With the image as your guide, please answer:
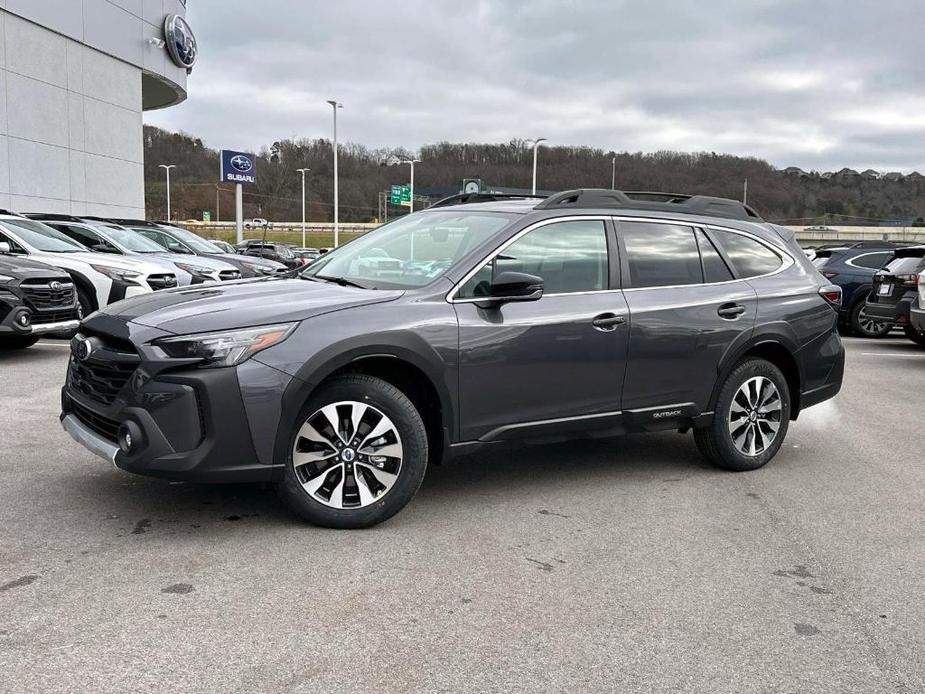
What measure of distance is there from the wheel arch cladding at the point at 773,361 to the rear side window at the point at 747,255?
489mm

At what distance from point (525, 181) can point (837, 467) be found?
297ft

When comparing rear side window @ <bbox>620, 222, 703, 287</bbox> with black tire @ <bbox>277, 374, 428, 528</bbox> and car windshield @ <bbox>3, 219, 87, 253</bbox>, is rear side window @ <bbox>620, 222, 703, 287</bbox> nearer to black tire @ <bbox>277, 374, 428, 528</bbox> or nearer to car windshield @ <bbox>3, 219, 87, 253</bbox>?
black tire @ <bbox>277, 374, 428, 528</bbox>

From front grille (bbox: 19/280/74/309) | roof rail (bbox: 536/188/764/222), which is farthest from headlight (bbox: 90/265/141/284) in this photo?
roof rail (bbox: 536/188/764/222)

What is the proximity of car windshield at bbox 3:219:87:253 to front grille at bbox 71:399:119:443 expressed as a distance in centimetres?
870

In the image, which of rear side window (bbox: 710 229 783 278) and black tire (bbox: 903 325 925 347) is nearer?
rear side window (bbox: 710 229 783 278)

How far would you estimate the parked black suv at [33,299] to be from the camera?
9195mm

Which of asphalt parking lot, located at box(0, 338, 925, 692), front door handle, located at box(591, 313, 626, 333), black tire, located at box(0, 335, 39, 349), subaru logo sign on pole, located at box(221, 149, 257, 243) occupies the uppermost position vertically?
subaru logo sign on pole, located at box(221, 149, 257, 243)

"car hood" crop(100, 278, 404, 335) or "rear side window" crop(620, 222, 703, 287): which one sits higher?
"rear side window" crop(620, 222, 703, 287)

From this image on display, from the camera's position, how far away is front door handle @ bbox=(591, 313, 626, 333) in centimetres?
501

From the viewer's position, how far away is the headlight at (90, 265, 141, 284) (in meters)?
11.9

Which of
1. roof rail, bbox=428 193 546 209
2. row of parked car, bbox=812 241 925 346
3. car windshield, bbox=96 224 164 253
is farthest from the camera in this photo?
car windshield, bbox=96 224 164 253

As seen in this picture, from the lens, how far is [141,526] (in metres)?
4.33

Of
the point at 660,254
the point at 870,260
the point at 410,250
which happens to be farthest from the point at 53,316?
the point at 870,260

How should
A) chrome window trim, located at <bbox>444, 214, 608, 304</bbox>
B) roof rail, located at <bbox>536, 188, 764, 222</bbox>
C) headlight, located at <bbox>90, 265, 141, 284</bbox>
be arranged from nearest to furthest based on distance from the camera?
chrome window trim, located at <bbox>444, 214, 608, 304</bbox>
roof rail, located at <bbox>536, 188, 764, 222</bbox>
headlight, located at <bbox>90, 265, 141, 284</bbox>
